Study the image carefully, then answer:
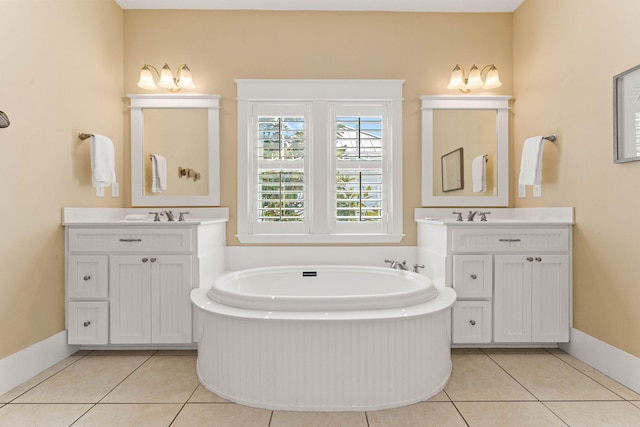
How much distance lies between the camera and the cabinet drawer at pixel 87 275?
2.37 m

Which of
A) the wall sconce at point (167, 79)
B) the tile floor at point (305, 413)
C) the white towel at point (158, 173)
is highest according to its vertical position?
the wall sconce at point (167, 79)

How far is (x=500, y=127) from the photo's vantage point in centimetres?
307

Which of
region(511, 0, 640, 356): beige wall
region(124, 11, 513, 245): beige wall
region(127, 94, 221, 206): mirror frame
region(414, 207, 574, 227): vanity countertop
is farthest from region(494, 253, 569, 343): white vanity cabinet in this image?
region(127, 94, 221, 206): mirror frame

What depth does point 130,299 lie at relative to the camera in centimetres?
238

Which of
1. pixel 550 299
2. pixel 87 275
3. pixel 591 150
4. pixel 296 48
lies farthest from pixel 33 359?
pixel 591 150

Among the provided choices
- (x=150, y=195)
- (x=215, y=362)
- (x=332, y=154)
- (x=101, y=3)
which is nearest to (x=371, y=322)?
(x=215, y=362)

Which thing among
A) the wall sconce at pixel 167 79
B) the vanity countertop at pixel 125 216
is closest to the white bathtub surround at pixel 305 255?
the vanity countertop at pixel 125 216


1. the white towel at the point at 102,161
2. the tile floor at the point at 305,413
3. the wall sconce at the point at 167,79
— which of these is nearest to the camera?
the tile floor at the point at 305,413

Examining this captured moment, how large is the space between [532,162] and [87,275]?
3.11 metres

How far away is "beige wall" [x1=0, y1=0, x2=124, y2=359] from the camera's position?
2006mm

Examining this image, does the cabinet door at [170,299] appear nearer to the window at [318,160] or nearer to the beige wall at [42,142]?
the beige wall at [42,142]

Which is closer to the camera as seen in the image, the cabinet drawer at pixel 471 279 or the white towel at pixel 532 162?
the cabinet drawer at pixel 471 279

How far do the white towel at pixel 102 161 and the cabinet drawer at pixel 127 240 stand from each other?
1.35 ft

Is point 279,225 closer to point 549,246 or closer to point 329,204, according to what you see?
point 329,204
